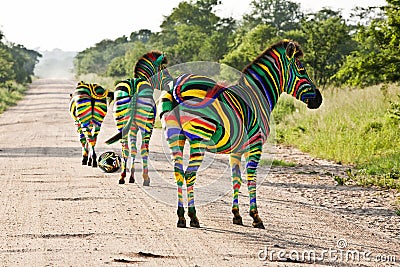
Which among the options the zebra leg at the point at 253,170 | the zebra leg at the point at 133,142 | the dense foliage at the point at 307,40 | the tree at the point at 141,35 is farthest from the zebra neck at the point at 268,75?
the tree at the point at 141,35

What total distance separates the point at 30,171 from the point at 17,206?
318 cm

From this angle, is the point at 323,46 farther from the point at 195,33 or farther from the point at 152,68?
the point at 195,33

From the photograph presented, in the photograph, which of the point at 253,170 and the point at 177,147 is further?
the point at 253,170

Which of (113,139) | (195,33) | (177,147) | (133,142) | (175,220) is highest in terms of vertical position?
(195,33)

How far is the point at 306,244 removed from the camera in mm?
6305

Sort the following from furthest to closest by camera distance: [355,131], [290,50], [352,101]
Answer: [352,101]
[355,131]
[290,50]

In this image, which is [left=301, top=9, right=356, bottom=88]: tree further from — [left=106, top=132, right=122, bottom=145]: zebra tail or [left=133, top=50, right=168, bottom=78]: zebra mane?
[left=106, top=132, right=122, bottom=145]: zebra tail

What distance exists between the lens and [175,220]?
23.7ft

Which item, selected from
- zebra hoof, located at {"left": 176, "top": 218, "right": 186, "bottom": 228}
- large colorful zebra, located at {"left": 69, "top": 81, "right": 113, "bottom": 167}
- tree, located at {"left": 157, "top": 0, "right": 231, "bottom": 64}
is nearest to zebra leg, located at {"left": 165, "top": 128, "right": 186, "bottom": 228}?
zebra hoof, located at {"left": 176, "top": 218, "right": 186, "bottom": 228}

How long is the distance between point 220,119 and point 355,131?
29.2ft

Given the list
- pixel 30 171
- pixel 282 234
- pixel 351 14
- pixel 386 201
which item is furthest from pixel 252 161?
pixel 351 14

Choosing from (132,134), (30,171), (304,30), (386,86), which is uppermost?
(304,30)

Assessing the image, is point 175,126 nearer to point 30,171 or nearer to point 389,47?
point 30,171

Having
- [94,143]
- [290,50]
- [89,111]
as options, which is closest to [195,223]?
[290,50]
